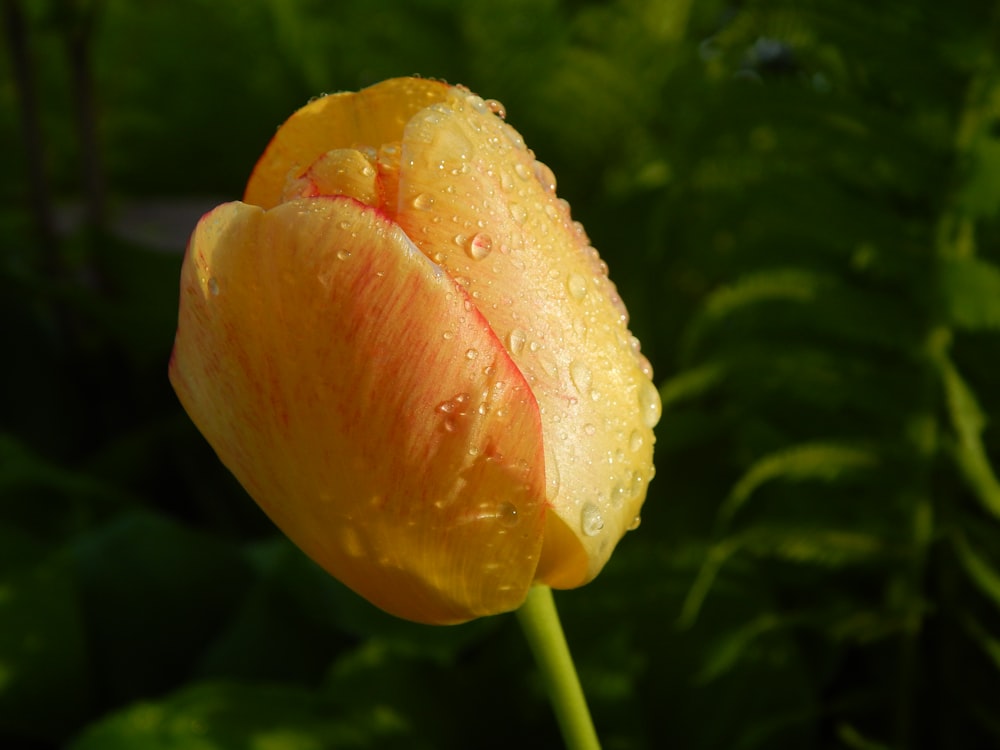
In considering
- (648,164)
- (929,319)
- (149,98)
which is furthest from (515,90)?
(929,319)

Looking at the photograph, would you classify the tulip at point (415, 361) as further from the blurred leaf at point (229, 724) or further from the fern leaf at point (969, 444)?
the fern leaf at point (969, 444)

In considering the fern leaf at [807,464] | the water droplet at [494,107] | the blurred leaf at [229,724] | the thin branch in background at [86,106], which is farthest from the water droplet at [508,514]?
the thin branch in background at [86,106]

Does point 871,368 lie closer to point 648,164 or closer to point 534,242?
point 648,164

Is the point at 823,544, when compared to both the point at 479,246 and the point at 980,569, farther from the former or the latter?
the point at 479,246

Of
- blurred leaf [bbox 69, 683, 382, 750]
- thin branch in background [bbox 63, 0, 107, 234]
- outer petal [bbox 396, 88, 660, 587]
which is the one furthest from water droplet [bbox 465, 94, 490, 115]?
thin branch in background [bbox 63, 0, 107, 234]

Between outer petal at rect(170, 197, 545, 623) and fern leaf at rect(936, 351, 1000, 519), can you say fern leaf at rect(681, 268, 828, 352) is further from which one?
outer petal at rect(170, 197, 545, 623)
